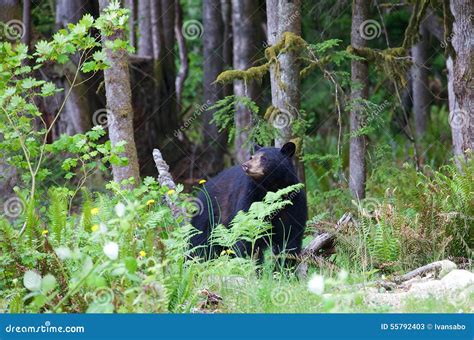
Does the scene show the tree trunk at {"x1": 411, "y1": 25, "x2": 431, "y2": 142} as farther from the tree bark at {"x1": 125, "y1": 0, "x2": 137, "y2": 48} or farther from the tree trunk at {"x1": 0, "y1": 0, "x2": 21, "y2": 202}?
the tree trunk at {"x1": 0, "y1": 0, "x2": 21, "y2": 202}

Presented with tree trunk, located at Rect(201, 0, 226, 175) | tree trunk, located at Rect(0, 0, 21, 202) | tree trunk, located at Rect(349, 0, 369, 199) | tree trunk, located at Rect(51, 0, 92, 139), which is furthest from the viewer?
tree trunk, located at Rect(201, 0, 226, 175)

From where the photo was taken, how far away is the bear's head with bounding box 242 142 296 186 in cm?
875

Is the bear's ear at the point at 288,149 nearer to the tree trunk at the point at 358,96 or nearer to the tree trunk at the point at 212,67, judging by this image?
the tree trunk at the point at 358,96

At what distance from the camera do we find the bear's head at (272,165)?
344 inches

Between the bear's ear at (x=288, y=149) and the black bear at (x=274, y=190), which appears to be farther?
the bear's ear at (x=288, y=149)

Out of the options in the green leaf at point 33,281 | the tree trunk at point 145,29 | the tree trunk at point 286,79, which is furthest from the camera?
the tree trunk at point 145,29

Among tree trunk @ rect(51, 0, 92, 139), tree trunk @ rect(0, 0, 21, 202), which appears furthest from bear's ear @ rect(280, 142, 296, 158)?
tree trunk @ rect(51, 0, 92, 139)

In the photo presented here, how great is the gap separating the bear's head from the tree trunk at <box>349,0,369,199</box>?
2323 mm

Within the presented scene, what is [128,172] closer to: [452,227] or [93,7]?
[452,227]

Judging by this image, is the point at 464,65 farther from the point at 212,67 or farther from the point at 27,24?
the point at 212,67

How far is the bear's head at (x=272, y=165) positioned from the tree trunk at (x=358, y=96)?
2323 mm

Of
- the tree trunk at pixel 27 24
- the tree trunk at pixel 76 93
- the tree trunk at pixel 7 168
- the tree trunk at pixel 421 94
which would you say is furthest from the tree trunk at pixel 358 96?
the tree trunk at pixel 421 94

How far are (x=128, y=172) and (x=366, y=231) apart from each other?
2894 mm

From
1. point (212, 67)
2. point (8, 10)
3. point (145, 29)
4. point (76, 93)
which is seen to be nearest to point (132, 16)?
point (145, 29)
